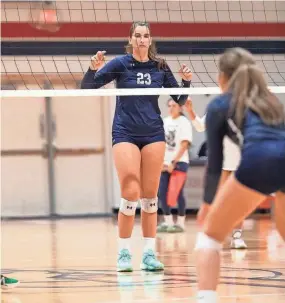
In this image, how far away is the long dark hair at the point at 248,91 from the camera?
171 inches

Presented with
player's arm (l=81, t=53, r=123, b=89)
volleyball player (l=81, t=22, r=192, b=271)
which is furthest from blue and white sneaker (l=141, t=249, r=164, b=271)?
player's arm (l=81, t=53, r=123, b=89)

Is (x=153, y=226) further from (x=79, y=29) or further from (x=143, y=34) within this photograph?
(x=79, y=29)

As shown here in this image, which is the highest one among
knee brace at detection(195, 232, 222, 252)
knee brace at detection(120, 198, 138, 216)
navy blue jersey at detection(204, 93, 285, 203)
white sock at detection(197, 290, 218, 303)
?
knee brace at detection(120, 198, 138, 216)

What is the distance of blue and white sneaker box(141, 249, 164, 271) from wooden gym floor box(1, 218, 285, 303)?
0.10m

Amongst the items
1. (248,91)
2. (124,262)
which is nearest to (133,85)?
(124,262)

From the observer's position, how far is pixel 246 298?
5633 millimetres

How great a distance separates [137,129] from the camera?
694 cm

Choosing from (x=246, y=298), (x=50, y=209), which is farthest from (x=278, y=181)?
(x=50, y=209)

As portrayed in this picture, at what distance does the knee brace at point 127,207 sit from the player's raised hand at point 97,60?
1.07 metres

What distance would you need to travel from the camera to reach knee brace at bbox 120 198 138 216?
22.9 ft

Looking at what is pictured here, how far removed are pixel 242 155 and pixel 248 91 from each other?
0.33 meters

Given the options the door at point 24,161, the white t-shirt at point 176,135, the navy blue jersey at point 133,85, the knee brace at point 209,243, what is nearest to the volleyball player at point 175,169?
the white t-shirt at point 176,135

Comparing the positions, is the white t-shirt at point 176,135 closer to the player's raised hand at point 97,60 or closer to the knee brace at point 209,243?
the player's raised hand at point 97,60

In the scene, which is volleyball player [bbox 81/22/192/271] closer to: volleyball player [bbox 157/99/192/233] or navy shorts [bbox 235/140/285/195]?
navy shorts [bbox 235/140/285/195]
